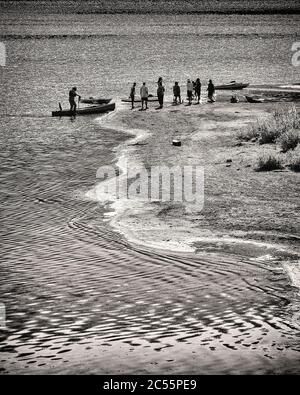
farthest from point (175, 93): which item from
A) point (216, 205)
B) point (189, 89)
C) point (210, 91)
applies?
point (216, 205)

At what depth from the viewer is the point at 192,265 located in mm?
13359

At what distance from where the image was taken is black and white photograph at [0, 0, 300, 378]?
10070 millimetres

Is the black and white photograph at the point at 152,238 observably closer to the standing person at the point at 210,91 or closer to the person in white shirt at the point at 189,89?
the standing person at the point at 210,91

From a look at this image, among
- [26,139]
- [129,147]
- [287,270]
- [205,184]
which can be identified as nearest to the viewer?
[287,270]

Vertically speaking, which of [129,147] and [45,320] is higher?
[129,147]

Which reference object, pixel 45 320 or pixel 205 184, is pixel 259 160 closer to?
pixel 205 184

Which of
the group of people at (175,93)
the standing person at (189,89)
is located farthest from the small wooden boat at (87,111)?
the standing person at (189,89)

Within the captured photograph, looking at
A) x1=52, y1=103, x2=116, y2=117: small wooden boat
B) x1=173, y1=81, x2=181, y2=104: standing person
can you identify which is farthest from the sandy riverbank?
x1=52, y1=103, x2=116, y2=117: small wooden boat

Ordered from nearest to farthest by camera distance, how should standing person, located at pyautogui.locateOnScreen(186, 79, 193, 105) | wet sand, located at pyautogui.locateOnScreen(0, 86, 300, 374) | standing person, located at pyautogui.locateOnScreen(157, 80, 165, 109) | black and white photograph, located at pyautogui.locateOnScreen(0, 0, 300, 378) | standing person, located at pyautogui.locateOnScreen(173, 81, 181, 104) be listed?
wet sand, located at pyautogui.locateOnScreen(0, 86, 300, 374) < black and white photograph, located at pyautogui.locateOnScreen(0, 0, 300, 378) < standing person, located at pyautogui.locateOnScreen(157, 80, 165, 109) < standing person, located at pyautogui.locateOnScreen(173, 81, 181, 104) < standing person, located at pyautogui.locateOnScreen(186, 79, 193, 105)

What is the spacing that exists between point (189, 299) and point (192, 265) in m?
1.68

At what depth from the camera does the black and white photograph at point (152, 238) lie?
10.1 metres

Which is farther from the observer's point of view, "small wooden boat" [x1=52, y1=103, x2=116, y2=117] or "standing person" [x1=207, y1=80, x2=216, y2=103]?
→ "standing person" [x1=207, y1=80, x2=216, y2=103]

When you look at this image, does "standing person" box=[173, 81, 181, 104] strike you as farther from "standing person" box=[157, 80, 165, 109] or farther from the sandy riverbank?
the sandy riverbank
